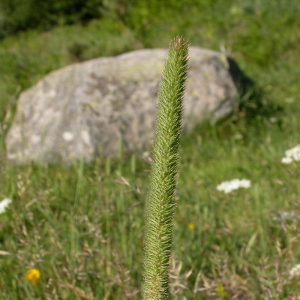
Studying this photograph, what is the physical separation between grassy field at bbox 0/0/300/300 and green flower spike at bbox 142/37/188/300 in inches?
18.8

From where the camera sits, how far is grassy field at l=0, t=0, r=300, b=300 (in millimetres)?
1963

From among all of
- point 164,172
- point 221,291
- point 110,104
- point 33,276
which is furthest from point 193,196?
point 164,172

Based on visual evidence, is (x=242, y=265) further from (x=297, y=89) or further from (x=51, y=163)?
(x=297, y=89)

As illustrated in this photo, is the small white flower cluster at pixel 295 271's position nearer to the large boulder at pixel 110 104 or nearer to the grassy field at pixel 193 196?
the grassy field at pixel 193 196

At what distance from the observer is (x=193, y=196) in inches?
126

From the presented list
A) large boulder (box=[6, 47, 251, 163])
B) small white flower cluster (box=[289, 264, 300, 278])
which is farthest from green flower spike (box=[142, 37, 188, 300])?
large boulder (box=[6, 47, 251, 163])

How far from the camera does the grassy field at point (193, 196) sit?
1963 millimetres

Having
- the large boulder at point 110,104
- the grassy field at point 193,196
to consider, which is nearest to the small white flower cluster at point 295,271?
the grassy field at point 193,196

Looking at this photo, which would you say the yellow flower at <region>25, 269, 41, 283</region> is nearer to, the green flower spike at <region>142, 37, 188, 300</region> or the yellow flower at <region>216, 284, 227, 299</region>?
the yellow flower at <region>216, 284, 227, 299</region>

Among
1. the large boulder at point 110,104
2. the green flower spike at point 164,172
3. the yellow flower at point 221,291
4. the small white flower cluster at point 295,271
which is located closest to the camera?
the green flower spike at point 164,172

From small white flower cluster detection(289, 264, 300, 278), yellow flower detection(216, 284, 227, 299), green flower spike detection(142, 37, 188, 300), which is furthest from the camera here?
yellow flower detection(216, 284, 227, 299)

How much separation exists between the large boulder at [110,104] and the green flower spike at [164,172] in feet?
11.7

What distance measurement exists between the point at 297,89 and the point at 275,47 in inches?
72.1

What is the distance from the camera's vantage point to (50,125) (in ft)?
16.5
